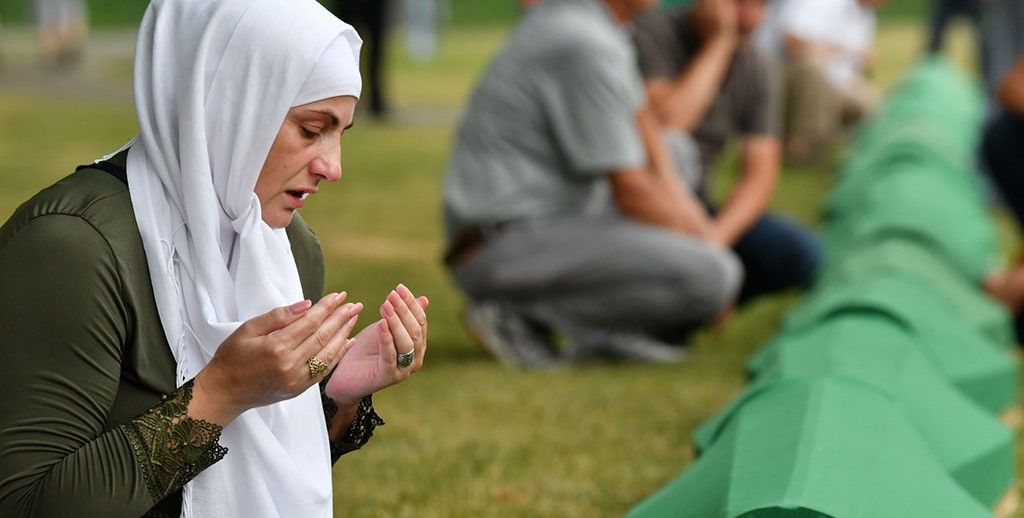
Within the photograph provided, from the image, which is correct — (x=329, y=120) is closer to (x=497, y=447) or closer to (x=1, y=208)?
(x=497, y=447)

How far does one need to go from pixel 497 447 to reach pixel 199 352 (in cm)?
223

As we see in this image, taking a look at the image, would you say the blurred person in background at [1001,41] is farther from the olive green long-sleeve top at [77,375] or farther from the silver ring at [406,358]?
the olive green long-sleeve top at [77,375]

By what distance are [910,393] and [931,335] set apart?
81 centimetres

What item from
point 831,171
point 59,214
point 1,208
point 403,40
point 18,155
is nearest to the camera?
point 59,214

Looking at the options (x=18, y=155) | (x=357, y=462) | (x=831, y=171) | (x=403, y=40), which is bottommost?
(x=403, y=40)

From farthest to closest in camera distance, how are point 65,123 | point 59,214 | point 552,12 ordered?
point 65,123
point 552,12
point 59,214

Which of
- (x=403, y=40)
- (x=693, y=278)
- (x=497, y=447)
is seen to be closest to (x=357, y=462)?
(x=497, y=447)

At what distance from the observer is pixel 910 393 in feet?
12.2

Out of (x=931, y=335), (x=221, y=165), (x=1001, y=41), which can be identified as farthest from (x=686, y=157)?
(x=1001, y=41)

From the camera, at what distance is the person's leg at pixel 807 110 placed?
11898 mm

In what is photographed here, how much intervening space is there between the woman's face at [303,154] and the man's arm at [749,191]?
12.7 ft

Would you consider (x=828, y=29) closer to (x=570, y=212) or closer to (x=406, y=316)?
(x=570, y=212)

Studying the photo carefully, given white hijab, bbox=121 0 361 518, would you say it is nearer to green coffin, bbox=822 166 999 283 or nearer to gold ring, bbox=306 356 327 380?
gold ring, bbox=306 356 327 380

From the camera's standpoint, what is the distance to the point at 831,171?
12.1 meters
